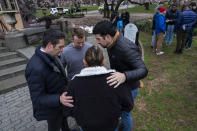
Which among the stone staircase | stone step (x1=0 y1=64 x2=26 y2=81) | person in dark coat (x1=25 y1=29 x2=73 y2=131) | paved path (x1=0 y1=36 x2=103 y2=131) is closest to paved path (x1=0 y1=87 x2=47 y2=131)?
paved path (x1=0 y1=36 x2=103 y2=131)

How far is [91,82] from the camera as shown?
1331 mm

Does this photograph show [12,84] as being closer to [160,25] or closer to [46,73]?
[46,73]

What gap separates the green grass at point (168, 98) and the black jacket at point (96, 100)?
1.86 m

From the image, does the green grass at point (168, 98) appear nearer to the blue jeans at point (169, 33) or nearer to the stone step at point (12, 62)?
the blue jeans at point (169, 33)

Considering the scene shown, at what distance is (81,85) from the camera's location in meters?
1.35

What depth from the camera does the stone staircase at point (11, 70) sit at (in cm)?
462

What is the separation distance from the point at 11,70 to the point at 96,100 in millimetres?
5141

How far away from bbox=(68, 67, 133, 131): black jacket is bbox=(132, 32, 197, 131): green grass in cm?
186

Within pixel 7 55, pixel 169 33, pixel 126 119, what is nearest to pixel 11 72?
pixel 7 55

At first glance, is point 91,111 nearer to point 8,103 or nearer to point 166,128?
point 166,128

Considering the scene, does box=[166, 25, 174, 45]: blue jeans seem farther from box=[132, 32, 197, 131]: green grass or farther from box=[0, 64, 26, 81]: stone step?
box=[0, 64, 26, 81]: stone step

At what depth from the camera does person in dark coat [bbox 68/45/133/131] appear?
1344 mm

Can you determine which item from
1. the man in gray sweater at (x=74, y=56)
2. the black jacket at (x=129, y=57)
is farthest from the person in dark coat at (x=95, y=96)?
the man in gray sweater at (x=74, y=56)

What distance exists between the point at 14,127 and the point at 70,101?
2.48m
